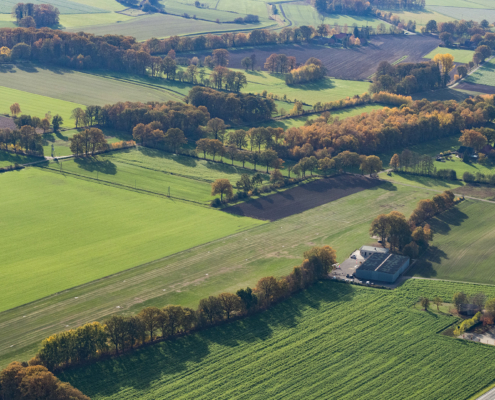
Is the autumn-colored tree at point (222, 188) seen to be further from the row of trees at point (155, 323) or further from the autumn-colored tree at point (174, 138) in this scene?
the row of trees at point (155, 323)

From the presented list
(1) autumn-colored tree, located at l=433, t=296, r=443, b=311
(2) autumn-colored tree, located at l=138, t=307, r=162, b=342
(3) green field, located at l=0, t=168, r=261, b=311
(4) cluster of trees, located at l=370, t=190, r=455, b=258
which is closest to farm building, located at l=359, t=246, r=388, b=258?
(4) cluster of trees, located at l=370, t=190, r=455, b=258

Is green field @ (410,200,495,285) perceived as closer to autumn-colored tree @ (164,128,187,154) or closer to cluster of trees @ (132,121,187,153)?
autumn-colored tree @ (164,128,187,154)

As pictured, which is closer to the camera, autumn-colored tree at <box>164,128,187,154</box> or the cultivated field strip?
the cultivated field strip

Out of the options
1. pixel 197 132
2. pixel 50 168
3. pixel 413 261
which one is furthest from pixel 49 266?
pixel 197 132

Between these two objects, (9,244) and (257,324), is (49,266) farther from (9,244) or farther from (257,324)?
(257,324)

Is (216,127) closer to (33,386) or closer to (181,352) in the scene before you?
(181,352)
